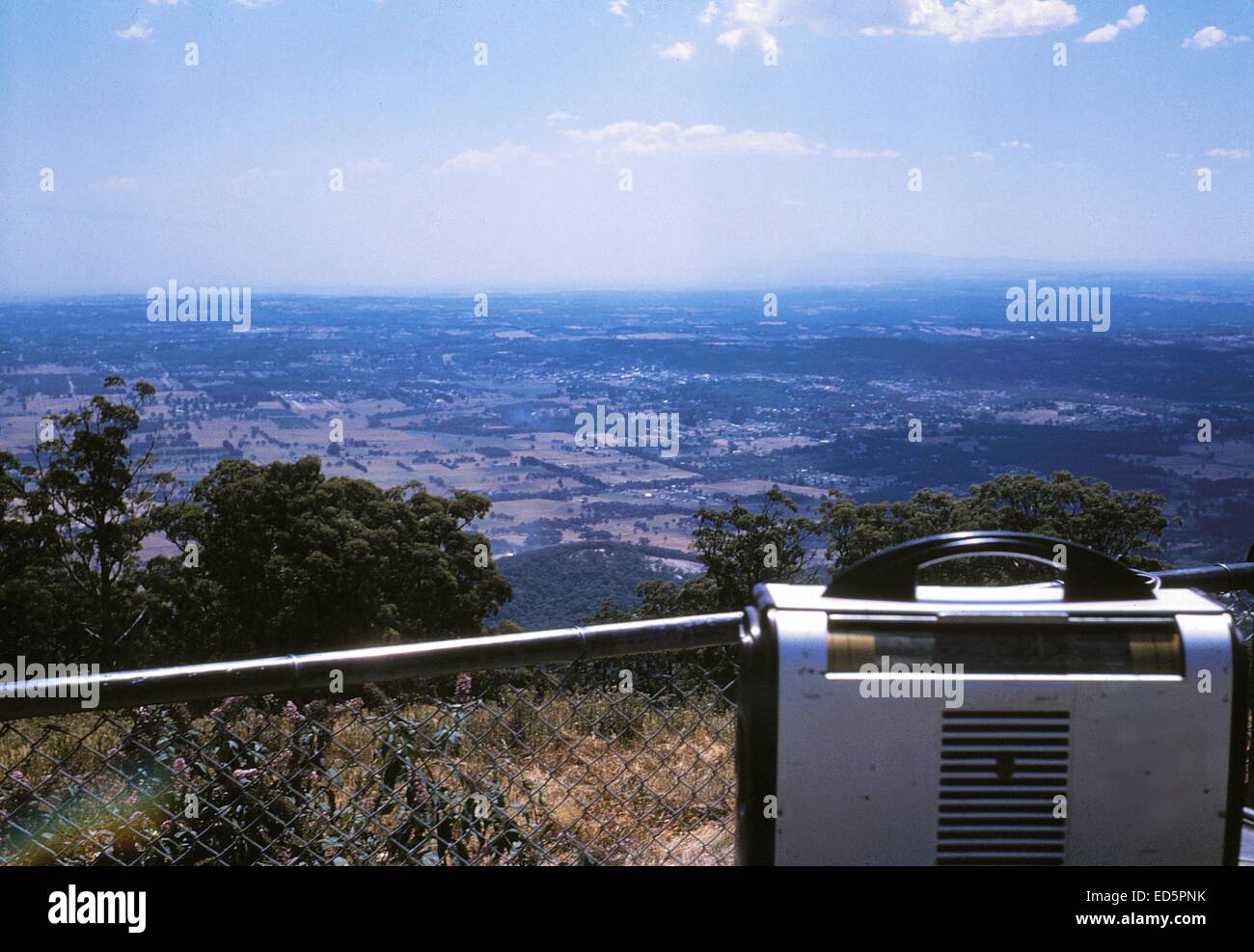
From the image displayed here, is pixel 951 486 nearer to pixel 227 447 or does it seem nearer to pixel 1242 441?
pixel 1242 441

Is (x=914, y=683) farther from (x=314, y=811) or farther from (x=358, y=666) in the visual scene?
(x=314, y=811)

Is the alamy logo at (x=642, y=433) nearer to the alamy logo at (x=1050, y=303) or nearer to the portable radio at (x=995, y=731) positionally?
the alamy logo at (x=1050, y=303)

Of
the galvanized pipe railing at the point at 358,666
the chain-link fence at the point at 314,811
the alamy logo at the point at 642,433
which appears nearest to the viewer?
the galvanized pipe railing at the point at 358,666

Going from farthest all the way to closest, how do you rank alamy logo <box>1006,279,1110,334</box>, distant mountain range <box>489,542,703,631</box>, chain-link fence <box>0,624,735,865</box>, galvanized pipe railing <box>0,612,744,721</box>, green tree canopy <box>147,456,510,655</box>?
distant mountain range <box>489,542,703,631</box> < green tree canopy <box>147,456,510,655</box> < alamy logo <box>1006,279,1110,334</box> < chain-link fence <box>0,624,735,865</box> < galvanized pipe railing <box>0,612,744,721</box>
